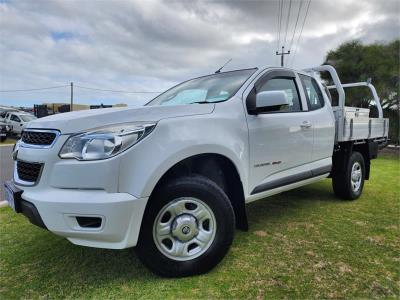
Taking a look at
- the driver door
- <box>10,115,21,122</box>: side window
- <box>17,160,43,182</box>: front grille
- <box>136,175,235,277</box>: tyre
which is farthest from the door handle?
<box>10,115,21,122</box>: side window

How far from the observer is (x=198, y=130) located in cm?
289

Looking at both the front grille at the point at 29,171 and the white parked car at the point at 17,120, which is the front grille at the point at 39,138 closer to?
the front grille at the point at 29,171

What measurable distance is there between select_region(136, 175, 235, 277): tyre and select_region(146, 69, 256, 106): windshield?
3.40 ft

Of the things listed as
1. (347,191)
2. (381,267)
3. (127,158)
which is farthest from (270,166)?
(347,191)

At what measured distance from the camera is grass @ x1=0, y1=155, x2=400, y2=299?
8.66 ft

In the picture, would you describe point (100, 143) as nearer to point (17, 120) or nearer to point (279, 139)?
point (279, 139)

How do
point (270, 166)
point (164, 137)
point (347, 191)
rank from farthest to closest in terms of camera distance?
point (347, 191), point (270, 166), point (164, 137)

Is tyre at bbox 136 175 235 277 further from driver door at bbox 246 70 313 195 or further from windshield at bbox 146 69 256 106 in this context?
windshield at bbox 146 69 256 106

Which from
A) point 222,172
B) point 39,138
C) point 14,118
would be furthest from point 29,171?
point 14,118

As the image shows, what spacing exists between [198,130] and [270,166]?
1.11 meters

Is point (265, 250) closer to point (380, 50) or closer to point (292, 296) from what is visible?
point (292, 296)

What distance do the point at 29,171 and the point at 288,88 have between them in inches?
117

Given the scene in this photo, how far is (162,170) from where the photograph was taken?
2.60 meters

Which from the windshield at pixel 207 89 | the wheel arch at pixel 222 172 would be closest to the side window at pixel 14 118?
the windshield at pixel 207 89
